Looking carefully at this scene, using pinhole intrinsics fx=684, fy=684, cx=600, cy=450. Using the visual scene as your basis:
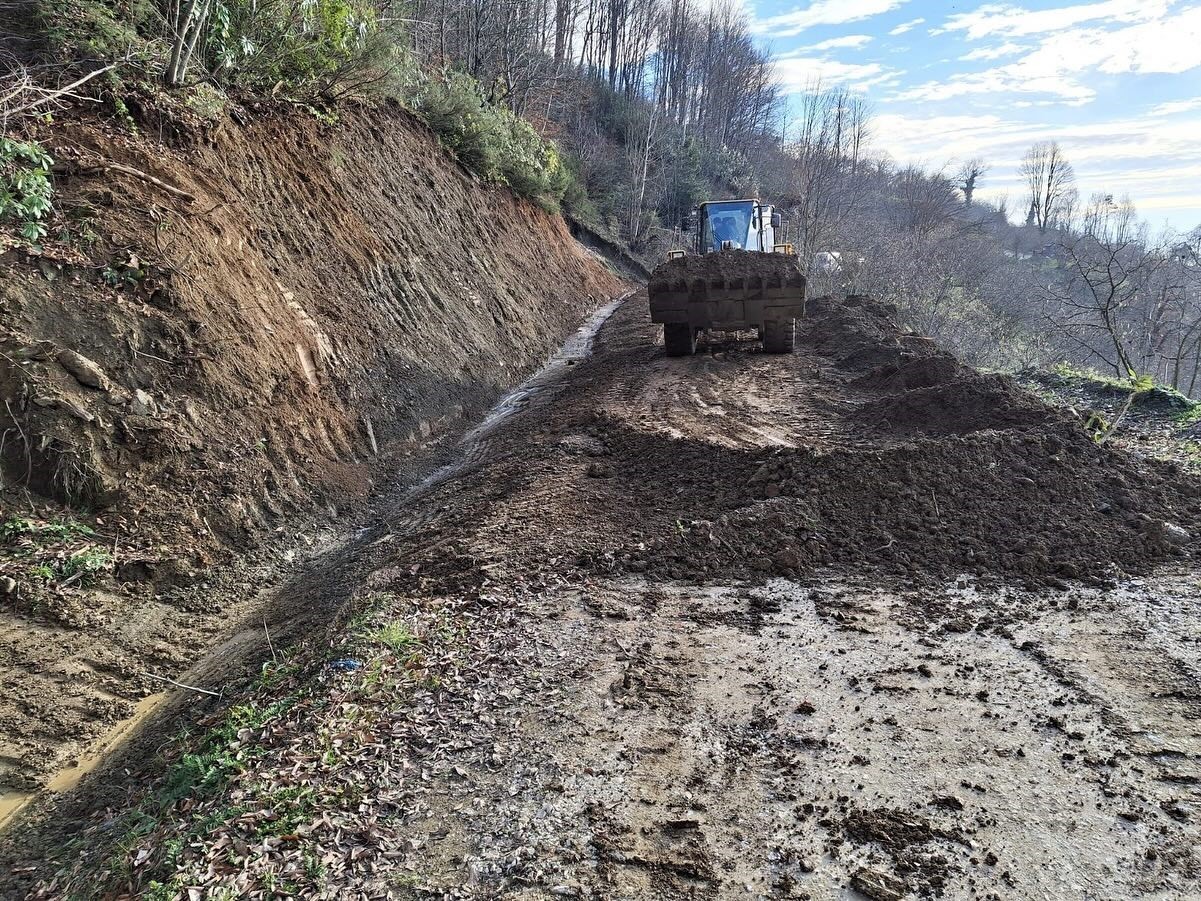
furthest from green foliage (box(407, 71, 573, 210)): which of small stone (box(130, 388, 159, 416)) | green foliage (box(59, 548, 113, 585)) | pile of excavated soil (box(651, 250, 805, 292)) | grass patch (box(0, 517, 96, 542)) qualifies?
green foliage (box(59, 548, 113, 585))

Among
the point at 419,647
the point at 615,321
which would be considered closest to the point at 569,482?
the point at 419,647

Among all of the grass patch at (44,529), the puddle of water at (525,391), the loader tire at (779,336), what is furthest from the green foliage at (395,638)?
the loader tire at (779,336)

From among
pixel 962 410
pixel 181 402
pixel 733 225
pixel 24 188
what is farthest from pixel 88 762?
pixel 733 225

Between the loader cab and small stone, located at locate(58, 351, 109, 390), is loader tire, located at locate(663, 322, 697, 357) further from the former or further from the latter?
small stone, located at locate(58, 351, 109, 390)

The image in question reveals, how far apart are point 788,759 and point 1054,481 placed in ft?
12.1

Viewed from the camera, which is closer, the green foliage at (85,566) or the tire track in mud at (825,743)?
the tire track in mud at (825,743)

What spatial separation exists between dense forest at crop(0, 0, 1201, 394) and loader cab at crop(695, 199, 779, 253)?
534cm

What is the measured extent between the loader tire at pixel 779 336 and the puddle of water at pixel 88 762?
9663 millimetres

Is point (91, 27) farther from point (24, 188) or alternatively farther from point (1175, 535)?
point (1175, 535)

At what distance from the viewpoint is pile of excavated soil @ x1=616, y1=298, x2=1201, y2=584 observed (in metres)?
4.74

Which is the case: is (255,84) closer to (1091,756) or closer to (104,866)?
(104,866)

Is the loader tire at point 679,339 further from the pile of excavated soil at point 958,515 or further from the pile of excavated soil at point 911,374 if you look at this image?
the pile of excavated soil at point 958,515

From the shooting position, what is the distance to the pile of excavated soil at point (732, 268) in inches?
421

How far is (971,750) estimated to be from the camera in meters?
3.08
